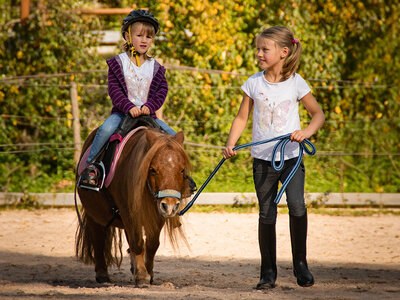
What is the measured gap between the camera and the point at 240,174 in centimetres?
1001

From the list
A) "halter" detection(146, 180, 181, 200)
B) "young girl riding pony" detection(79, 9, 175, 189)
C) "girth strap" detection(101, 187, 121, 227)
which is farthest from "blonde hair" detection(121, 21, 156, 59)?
"halter" detection(146, 180, 181, 200)

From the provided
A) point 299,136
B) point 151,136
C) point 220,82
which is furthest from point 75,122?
point 299,136

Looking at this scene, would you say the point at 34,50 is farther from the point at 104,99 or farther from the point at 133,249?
the point at 133,249

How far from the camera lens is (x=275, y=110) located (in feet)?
14.0

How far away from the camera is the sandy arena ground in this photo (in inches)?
169

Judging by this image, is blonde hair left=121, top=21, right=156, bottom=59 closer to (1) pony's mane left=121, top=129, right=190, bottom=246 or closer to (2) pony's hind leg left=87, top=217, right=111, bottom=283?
(1) pony's mane left=121, top=129, right=190, bottom=246

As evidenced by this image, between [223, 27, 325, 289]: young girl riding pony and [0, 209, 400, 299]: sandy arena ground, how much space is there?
0.28 metres

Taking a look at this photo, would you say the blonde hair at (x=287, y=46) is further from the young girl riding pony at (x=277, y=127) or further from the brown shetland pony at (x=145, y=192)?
the brown shetland pony at (x=145, y=192)

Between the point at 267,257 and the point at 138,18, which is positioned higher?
the point at 138,18

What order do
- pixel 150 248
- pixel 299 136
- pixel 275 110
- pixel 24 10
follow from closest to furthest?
pixel 299 136 → pixel 275 110 → pixel 150 248 → pixel 24 10

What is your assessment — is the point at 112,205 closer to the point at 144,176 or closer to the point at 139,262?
the point at 139,262

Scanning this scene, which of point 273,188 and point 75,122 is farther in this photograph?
point 75,122

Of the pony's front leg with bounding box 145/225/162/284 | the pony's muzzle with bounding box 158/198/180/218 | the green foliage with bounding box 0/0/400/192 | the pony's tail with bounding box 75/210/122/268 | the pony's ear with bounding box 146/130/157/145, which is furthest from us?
the green foliage with bounding box 0/0/400/192

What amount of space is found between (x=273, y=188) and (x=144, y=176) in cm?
89
